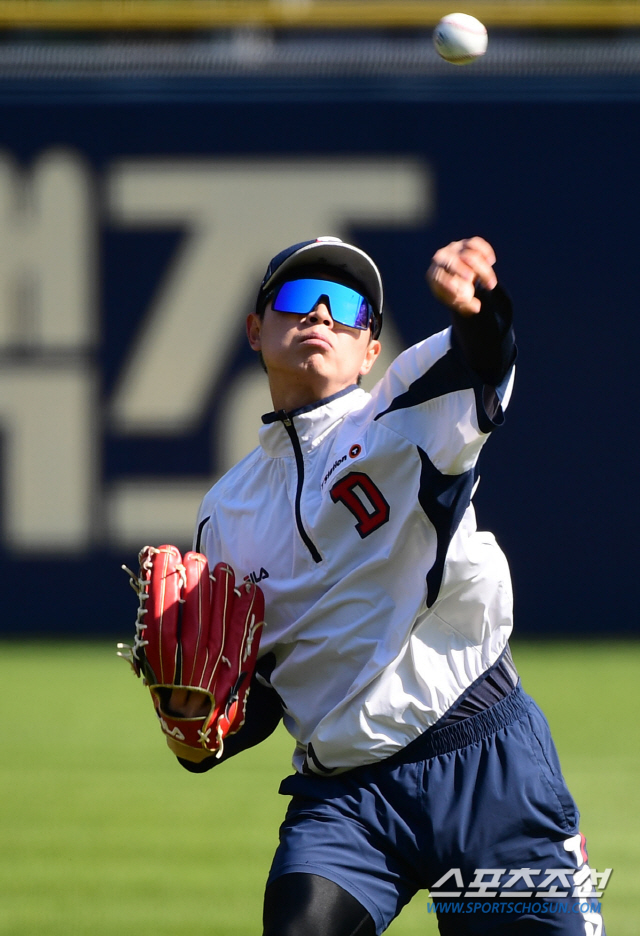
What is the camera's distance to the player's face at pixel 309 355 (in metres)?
3.07

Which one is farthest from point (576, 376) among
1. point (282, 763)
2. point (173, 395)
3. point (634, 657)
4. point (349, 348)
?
point (349, 348)

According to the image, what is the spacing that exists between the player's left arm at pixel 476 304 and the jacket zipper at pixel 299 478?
55cm

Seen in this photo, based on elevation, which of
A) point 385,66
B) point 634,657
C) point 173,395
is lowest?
point 634,657

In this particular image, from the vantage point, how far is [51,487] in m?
10.7

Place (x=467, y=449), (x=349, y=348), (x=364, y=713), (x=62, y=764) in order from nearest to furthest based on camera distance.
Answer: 1. (x=467, y=449)
2. (x=364, y=713)
3. (x=349, y=348)
4. (x=62, y=764)

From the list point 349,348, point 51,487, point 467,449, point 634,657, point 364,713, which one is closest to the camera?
point 467,449

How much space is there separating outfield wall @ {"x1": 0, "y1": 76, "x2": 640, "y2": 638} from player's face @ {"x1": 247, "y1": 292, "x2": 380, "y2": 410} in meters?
7.50

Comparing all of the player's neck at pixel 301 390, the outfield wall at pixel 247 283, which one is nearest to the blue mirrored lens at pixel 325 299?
the player's neck at pixel 301 390

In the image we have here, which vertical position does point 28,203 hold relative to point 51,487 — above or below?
above

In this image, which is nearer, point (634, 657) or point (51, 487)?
point (634, 657)

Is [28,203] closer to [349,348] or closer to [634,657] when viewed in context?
[634,657]

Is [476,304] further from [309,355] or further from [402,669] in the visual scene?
[402,669]

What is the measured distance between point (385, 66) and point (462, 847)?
29.7 feet

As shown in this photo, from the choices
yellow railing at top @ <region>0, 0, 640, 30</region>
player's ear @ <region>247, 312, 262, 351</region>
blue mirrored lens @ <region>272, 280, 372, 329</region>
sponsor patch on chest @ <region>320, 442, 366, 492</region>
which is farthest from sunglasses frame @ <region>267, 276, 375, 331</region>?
yellow railing at top @ <region>0, 0, 640, 30</region>
